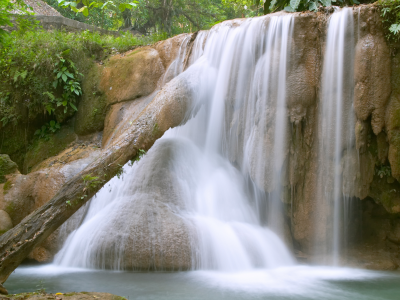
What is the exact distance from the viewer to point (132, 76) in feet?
29.9

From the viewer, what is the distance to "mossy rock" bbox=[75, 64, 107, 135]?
9.35 m

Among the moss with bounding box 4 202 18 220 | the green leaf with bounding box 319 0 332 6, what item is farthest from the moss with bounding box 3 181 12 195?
the green leaf with bounding box 319 0 332 6

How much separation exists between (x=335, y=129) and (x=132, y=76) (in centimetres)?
507

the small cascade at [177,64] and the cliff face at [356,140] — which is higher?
the small cascade at [177,64]

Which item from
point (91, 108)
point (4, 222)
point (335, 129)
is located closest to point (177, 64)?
point (91, 108)

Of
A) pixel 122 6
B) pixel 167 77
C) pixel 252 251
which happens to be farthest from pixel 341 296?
pixel 167 77

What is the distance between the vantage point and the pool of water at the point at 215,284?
14.8 ft

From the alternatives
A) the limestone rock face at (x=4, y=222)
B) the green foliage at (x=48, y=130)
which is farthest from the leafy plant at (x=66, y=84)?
the limestone rock face at (x=4, y=222)

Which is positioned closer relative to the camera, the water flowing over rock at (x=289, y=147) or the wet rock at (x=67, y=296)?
the wet rock at (x=67, y=296)

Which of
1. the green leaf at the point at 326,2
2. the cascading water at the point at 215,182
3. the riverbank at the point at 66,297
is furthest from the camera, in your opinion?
the green leaf at the point at 326,2

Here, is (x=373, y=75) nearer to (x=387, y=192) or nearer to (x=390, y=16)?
(x=390, y=16)

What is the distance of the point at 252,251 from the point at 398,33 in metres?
4.36

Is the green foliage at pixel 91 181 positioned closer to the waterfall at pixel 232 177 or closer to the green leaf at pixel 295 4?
the waterfall at pixel 232 177

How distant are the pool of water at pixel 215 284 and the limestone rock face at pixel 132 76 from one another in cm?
462
